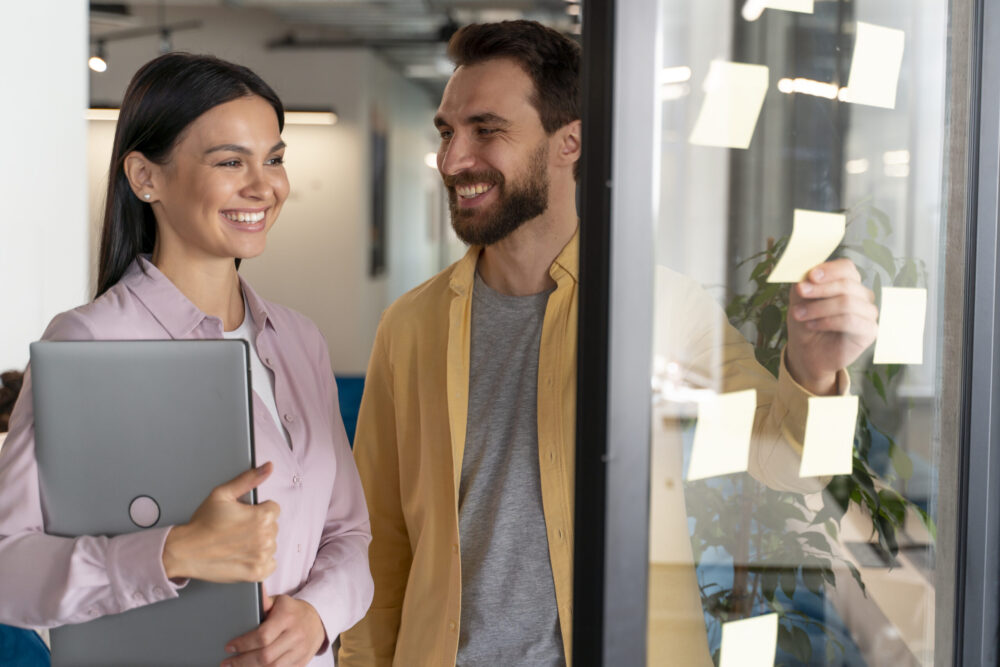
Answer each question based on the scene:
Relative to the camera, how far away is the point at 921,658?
127cm

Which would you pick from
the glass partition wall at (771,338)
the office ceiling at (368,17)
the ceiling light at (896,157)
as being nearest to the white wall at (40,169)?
the glass partition wall at (771,338)

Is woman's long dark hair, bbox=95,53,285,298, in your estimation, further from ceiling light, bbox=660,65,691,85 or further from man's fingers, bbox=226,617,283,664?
ceiling light, bbox=660,65,691,85

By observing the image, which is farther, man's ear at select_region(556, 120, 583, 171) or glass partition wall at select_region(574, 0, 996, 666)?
man's ear at select_region(556, 120, 583, 171)

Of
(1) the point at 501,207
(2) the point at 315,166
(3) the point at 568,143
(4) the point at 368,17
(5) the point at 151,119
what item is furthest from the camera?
(2) the point at 315,166

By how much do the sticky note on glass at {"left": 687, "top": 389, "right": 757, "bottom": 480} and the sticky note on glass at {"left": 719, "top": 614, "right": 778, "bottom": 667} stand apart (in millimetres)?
220

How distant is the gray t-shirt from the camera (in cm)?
159

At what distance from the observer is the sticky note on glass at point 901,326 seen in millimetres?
1234

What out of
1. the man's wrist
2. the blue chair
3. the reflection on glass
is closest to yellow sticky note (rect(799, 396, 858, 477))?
the reflection on glass

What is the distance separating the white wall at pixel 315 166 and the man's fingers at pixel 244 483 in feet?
25.1

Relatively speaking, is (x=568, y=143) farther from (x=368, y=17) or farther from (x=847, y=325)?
(x=368, y=17)

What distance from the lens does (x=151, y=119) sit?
141cm

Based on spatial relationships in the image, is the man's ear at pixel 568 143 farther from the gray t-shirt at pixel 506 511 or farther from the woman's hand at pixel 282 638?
the woman's hand at pixel 282 638

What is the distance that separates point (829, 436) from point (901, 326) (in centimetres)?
19

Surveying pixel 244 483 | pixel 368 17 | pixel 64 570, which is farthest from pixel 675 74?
pixel 368 17
